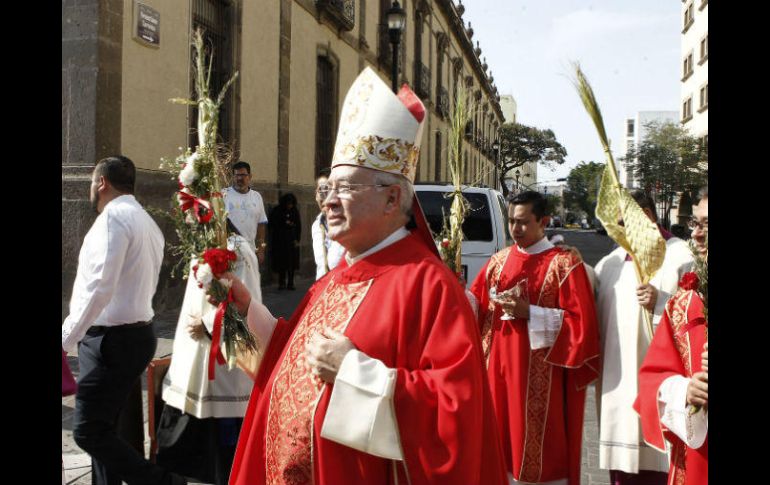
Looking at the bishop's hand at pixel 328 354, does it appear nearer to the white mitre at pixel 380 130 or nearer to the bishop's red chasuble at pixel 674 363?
the white mitre at pixel 380 130

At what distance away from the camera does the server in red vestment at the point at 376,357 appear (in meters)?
2.03

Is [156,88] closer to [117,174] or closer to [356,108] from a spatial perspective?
[117,174]

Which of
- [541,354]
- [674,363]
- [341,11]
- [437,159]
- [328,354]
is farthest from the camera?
[437,159]

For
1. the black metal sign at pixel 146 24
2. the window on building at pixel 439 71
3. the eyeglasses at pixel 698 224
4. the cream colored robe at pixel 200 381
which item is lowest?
→ the cream colored robe at pixel 200 381

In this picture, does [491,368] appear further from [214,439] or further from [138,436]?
[138,436]

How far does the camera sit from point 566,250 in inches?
174

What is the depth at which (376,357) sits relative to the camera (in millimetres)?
2180

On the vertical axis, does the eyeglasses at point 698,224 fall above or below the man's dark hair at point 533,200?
below

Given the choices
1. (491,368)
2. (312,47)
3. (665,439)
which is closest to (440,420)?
(665,439)

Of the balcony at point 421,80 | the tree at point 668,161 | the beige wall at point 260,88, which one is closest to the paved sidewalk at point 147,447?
the beige wall at point 260,88

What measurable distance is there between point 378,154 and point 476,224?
633 cm

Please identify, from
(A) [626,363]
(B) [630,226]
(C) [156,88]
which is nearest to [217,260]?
(B) [630,226]

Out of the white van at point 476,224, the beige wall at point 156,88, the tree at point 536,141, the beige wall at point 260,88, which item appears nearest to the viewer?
the white van at point 476,224

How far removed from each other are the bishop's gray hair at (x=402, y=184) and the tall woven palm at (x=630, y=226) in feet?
4.79
